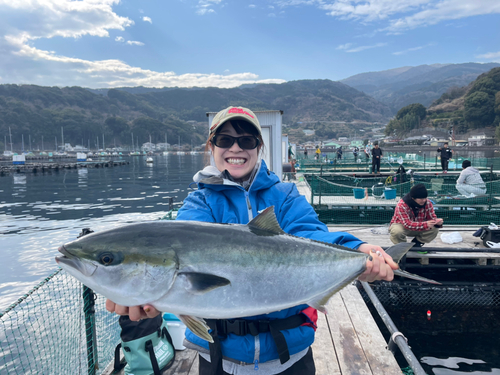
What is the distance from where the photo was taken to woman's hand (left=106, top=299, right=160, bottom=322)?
75.1 inches

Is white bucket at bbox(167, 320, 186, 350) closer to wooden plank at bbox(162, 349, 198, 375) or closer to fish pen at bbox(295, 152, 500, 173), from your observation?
wooden plank at bbox(162, 349, 198, 375)

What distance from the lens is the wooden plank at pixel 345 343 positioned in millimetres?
4182

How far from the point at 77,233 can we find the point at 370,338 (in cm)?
1950

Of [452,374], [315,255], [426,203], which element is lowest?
[452,374]

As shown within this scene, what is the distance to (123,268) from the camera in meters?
1.88

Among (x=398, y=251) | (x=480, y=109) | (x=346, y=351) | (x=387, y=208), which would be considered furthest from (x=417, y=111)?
(x=398, y=251)

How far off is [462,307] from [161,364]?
28.1 ft

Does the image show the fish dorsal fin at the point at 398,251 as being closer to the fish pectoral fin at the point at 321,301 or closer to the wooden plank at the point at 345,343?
the fish pectoral fin at the point at 321,301

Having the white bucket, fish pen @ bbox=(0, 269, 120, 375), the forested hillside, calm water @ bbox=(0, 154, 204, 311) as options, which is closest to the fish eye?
calm water @ bbox=(0, 154, 204, 311)

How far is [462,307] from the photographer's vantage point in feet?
28.6

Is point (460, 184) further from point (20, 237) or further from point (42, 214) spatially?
point (42, 214)

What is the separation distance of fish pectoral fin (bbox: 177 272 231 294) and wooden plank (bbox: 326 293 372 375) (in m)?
2.83

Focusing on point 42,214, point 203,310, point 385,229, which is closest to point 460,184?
point 385,229

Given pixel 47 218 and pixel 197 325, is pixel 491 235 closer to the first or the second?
pixel 197 325
